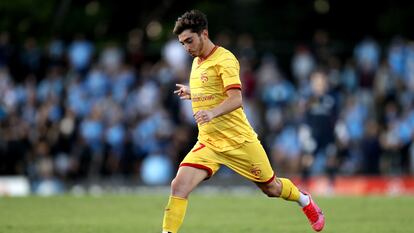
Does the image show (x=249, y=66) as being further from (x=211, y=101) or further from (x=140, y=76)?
(x=211, y=101)

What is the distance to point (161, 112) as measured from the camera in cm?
2502

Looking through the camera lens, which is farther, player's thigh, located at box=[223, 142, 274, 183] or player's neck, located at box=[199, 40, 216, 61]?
player's thigh, located at box=[223, 142, 274, 183]

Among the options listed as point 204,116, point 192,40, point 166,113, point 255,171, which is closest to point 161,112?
point 166,113

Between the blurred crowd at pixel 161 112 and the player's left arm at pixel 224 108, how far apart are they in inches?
518

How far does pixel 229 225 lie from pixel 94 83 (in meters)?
12.8

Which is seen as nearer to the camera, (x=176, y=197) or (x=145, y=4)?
(x=176, y=197)

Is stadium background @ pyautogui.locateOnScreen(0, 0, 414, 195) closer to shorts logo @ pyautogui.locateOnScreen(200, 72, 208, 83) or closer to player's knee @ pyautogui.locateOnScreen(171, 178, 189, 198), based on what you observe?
shorts logo @ pyautogui.locateOnScreen(200, 72, 208, 83)

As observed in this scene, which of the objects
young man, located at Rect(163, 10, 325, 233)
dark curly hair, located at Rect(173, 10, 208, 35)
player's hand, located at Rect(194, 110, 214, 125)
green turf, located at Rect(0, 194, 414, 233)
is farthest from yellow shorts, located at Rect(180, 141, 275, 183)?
green turf, located at Rect(0, 194, 414, 233)

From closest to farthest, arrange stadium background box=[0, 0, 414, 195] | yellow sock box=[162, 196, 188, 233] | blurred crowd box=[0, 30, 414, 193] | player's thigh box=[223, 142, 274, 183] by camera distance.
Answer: yellow sock box=[162, 196, 188, 233] < player's thigh box=[223, 142, 274, 183] < stadium background box=[0, 0, 414, 195] < blurred crowd box=[0, 30, 414, 193]

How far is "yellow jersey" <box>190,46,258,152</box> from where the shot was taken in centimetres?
1077

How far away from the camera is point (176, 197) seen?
1053 centimetres

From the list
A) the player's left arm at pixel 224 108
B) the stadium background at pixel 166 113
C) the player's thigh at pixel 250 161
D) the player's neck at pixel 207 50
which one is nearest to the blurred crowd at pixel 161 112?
the stadium background at pixel 166 113

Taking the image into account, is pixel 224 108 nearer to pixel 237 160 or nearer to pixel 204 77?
pixel 204 77

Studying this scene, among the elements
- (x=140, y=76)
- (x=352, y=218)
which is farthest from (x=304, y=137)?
(x=352, y=218)
